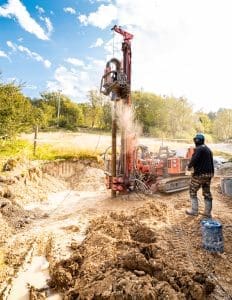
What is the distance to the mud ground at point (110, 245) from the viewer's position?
393 cm

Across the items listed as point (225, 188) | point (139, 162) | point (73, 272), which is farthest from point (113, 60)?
point (73, 272)

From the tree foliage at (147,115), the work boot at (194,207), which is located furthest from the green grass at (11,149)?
the tree foliage at (147,115)

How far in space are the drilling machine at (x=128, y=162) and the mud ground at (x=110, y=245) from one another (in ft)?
1.35

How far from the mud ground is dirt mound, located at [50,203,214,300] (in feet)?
0.04

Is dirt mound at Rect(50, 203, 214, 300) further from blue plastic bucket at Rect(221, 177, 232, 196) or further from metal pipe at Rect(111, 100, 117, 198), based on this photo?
blue plastic bucket at Rect(221, 177, 232, 196)

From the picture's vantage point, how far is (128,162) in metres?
9.64

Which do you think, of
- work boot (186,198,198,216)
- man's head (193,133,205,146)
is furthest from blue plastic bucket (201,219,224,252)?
man's head (193,133,205,146)

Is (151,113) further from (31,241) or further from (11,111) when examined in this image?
(31,241)

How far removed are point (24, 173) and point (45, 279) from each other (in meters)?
6.53

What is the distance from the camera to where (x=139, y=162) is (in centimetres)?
1034

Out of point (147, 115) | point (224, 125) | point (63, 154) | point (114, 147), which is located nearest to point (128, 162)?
point (114, 147)

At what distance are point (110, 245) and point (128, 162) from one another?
4.39 metres

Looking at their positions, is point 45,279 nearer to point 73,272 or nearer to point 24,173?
point 73,272

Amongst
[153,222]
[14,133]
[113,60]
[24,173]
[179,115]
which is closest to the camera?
[153,222]
